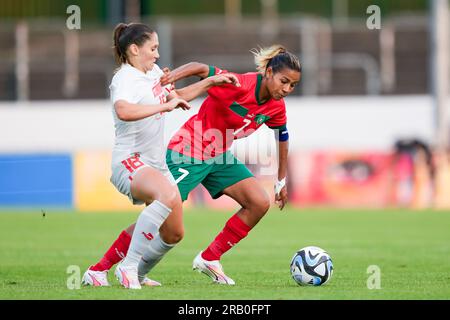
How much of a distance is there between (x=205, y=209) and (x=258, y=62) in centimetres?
1313

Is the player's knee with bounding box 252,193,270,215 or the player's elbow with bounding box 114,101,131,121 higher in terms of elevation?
the player's elbow with bounding box 114,101,131,121

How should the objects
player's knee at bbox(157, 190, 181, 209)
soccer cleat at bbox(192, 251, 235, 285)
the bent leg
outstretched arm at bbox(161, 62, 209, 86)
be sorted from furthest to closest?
the bent leg → soccer cleat at bbox(192, 251, 235, 285) → outstretched arm at bbox(161, 62, 209, 86) → player's knee at bbox(157, 190, 181, 209)

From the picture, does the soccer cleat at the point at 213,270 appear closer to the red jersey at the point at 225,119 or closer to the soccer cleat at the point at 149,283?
the soccer cleat at the point at 149,283

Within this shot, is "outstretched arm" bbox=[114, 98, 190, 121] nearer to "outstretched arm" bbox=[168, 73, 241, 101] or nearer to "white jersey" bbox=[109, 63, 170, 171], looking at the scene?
"white jersey" bbox=[109, 63, 170, 171]

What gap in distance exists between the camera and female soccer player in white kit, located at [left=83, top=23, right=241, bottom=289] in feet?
27.9

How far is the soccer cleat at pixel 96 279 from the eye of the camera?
9047 mm

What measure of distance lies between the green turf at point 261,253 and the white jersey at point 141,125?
1.09 meters

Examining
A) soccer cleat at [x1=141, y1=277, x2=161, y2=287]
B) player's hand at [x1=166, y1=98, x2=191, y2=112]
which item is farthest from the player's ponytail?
soccer cleat at [x1=141, y1=277, x2=161, y2=287]

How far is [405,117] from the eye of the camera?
25984 mm

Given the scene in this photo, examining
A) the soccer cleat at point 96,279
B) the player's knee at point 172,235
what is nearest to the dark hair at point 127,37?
the player's knee at point 172,235

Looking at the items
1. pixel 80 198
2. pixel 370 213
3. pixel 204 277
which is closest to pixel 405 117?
pixel 370 213

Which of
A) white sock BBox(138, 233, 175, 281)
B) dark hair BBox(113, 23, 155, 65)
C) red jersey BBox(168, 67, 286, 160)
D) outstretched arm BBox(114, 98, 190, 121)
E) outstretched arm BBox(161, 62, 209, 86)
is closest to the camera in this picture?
outstretched arm BBox(114, 98, 190, 121)

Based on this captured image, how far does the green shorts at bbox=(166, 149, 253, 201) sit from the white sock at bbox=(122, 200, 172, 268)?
3.22ft
